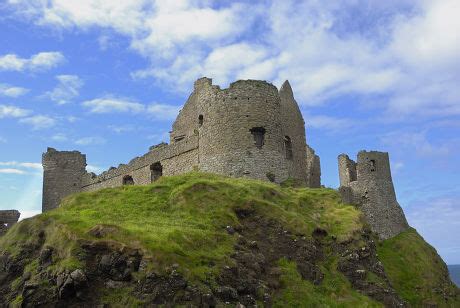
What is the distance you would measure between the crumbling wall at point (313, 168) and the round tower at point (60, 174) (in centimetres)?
2092

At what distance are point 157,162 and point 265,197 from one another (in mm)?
16110

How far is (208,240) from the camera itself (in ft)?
67.4

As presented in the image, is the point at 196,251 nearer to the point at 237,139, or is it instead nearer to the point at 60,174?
the point at 237,139

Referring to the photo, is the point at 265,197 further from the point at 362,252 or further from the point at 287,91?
the point at 287,91

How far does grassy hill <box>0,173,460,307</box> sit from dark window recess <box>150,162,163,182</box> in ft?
39.5

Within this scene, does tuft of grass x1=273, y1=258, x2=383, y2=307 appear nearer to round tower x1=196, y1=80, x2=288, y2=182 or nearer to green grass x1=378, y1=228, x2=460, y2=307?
green grass x1=378, y1=228, x2=460, y2=307

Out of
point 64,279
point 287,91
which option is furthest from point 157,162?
point 64,279

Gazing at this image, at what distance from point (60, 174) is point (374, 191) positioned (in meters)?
27.9

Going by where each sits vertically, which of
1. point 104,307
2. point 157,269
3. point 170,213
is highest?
point 170,213

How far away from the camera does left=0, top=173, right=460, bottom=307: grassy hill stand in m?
17.7

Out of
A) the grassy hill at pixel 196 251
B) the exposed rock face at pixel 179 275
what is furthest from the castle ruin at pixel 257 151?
the exposed rock face at pixel 179 275

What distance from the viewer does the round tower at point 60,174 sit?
160 ft

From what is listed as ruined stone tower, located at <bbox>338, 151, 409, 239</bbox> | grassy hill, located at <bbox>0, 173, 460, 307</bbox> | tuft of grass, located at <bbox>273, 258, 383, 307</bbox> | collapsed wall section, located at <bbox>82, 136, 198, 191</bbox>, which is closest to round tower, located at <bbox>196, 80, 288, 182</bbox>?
collapsed wall section, located at <bbox>82, 136, 198, 191</bbox>

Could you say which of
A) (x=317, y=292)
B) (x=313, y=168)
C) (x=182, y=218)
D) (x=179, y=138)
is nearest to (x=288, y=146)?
(x=313, y=168)
